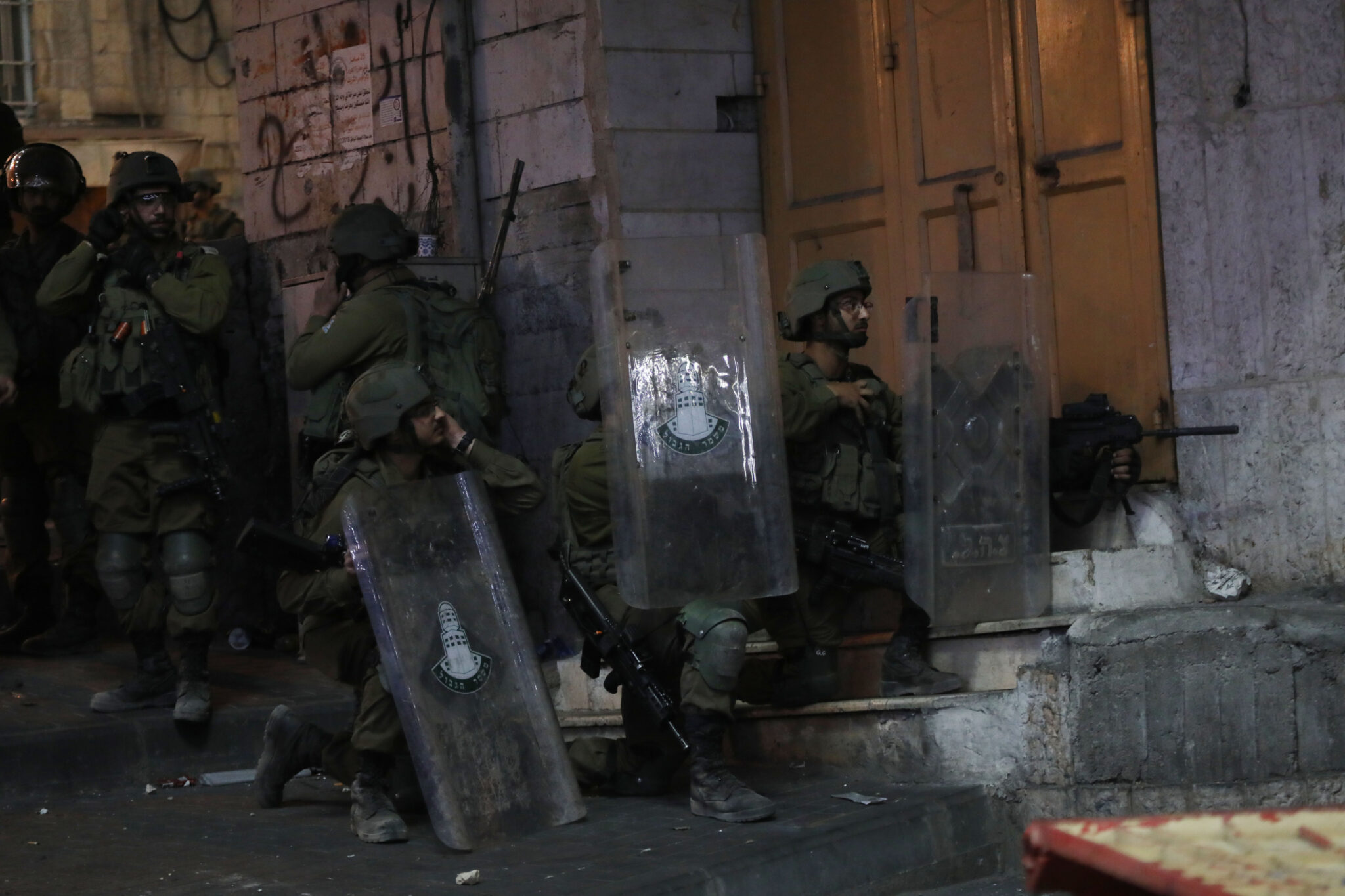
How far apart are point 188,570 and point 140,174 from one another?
150 centimetres

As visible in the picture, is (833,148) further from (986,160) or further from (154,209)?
(154,209)

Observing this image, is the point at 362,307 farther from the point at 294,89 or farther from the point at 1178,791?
the point at 1178,791

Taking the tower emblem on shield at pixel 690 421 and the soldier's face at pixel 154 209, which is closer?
the tower emblem on shield at pixel 690 421

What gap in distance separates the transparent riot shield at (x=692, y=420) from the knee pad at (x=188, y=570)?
204 centimetres

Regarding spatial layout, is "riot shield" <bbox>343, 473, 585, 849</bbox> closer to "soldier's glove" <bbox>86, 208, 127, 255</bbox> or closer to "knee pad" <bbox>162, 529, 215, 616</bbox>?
"knee pad" <bbox>162, 529, 215, 616</bbox>

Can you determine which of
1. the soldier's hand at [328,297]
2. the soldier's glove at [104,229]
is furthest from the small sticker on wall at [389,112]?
the soldier's glove at [104,229]

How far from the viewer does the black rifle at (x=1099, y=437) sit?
19.1 ft

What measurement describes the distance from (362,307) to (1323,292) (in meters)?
3.42

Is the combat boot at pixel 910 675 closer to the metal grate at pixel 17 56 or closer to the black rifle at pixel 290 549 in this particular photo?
the black rifle at pixel 290 549

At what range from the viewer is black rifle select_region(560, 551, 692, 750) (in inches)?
207

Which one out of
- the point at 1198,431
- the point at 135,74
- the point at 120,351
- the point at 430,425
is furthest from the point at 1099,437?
the point at 135,74

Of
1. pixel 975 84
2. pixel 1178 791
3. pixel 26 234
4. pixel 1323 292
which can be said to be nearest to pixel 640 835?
pixel 1178 791

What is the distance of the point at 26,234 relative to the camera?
7.49m

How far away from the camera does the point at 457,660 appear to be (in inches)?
198
